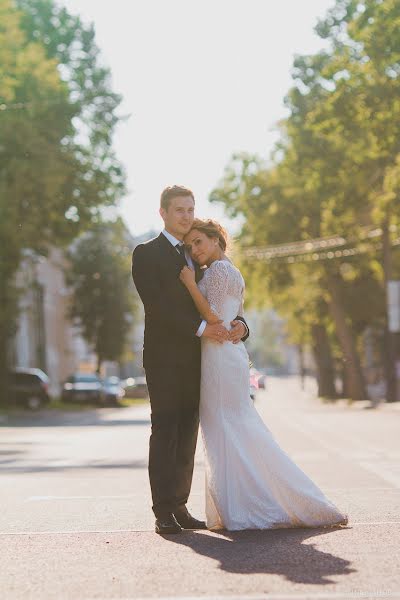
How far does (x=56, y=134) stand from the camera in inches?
1655

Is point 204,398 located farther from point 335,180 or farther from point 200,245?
point 335,180

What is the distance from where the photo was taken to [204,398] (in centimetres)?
831

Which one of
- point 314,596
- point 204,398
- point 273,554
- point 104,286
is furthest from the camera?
point 104,286

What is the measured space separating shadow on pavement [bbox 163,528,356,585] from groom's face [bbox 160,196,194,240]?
1792 millimetres

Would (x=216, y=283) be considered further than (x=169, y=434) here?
Yes

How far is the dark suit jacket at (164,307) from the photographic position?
816 centimetres

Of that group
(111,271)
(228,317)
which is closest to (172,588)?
(228,317)

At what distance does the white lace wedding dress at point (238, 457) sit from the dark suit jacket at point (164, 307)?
17 centimetres

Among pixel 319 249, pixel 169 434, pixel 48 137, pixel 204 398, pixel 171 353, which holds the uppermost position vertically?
pixel 48 137

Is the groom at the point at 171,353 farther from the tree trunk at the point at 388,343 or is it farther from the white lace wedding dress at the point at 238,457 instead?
the tree trunk at the point at 388,343

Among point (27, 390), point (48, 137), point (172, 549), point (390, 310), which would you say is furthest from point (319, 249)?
point (172, 549)

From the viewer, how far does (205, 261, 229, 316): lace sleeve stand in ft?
27.4

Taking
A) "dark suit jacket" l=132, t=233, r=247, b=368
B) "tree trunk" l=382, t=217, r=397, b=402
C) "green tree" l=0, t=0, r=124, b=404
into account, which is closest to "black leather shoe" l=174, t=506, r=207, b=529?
"dark suit jacket" l=132, t=233, r=247, b=368

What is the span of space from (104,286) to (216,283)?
229ft
